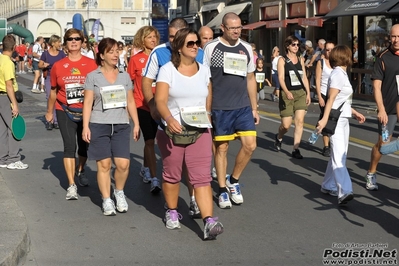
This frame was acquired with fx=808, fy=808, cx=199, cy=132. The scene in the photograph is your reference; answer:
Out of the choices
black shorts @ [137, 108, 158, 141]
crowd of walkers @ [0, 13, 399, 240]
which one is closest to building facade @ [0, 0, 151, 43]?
black shorts @ [137, 108, 158, 141]

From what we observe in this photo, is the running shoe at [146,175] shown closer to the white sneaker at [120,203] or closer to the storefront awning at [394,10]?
the white sneaker at [120,203]

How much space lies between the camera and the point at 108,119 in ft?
26.0

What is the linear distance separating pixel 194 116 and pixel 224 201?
1609 millimetres

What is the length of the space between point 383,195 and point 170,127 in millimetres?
3113

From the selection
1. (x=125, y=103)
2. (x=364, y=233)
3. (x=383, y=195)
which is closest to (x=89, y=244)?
(x=125, y=103)

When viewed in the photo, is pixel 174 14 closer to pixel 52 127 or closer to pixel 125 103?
pixel 52 127

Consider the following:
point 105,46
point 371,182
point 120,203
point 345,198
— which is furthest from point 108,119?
point 371,182

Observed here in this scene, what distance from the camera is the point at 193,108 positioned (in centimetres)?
677

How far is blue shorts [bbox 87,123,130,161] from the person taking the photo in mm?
7867

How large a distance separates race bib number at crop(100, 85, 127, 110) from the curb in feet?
4.33

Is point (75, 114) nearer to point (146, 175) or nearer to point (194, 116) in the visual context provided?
point (146, 175)

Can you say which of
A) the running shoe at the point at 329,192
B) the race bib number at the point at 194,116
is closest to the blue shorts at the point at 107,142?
the race bib number at the point at 194,116

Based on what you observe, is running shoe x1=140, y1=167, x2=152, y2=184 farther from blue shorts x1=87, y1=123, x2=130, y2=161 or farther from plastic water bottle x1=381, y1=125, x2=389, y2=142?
plastic water bottle x1=381, y1=125, x2=389, y2=142

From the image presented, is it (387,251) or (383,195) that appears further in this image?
(383,195)
